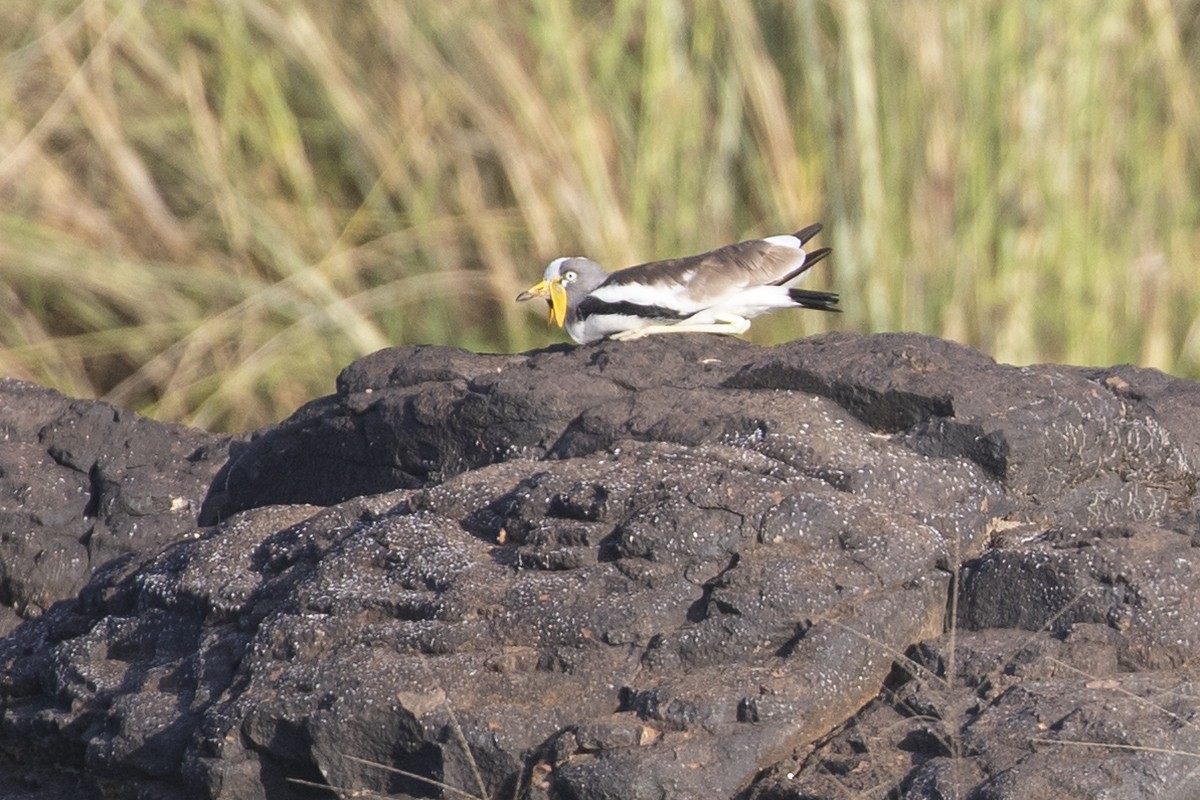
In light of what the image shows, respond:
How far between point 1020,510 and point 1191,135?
390 centimetres

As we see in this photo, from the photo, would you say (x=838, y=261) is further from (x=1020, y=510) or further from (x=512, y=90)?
(x=1020, y=510)

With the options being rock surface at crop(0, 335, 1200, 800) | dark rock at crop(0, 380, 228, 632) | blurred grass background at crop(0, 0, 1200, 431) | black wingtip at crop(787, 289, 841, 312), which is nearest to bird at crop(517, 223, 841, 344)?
black wingtip at crop(787, 289, 841, 312)

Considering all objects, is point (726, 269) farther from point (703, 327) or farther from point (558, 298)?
Result: point (558, 298)

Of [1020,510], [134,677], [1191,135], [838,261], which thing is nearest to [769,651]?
[1020,510]

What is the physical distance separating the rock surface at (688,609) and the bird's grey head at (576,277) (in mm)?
948

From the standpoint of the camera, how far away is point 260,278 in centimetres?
682

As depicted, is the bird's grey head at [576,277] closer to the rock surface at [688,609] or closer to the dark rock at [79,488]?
the rock surface at [688,609]

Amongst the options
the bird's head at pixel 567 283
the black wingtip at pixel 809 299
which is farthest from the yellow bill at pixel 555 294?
the black wingtip at pixel 809 299

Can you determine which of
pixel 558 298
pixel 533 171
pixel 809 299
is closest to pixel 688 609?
pixel 809 299

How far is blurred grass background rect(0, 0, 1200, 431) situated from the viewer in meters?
6.09

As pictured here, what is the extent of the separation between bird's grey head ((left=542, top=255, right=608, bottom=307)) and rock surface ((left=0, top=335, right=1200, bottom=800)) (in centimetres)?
95

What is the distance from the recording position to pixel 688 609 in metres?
2.86

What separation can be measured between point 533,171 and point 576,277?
5.98 ft

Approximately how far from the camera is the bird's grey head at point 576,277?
481 cm
